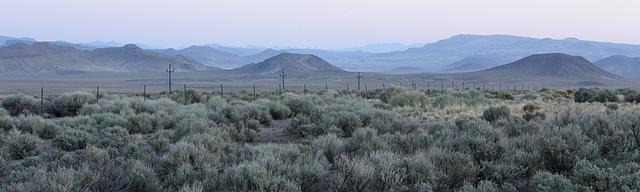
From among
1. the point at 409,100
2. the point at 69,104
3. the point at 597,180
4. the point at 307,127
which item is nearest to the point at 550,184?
the point at 597,180

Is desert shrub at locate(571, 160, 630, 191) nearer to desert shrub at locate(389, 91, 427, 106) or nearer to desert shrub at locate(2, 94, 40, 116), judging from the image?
desert shrub at locate(389, 91, 427, 106)

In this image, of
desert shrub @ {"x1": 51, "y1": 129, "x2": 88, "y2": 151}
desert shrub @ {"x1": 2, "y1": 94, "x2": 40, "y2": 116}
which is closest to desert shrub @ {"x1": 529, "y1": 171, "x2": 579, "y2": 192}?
desert shrub @ {"x1": 51, "y1": 129, "x2": 88, "y2": 151}

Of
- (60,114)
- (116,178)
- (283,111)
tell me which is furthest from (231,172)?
(60,114)

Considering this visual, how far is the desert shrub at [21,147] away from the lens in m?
12.3

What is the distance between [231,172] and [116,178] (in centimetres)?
153

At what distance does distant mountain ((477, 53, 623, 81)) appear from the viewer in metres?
134

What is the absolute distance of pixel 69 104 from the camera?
26469mm

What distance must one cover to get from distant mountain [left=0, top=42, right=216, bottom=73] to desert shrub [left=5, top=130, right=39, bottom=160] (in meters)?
148

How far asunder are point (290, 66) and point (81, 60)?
6185cm

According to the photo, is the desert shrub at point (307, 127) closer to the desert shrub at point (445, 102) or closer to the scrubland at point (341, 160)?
the scrubland at point (341, 160)

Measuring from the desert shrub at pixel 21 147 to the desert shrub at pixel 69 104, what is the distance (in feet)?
40.9

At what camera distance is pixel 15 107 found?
86.9ft

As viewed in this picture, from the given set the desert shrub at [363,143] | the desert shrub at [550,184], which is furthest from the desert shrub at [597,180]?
the desert shrub at [363,143]

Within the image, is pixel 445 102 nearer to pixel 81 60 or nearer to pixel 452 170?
pixel 452 170
